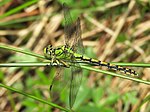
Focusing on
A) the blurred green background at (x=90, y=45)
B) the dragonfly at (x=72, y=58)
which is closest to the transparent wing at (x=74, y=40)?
the dragonfly at (x=72, y=58)

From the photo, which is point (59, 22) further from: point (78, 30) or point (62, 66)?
point (62, 66)

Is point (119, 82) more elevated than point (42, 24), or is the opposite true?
point (42, 24)

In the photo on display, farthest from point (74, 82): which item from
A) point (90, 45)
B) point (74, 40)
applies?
point (90, 45)

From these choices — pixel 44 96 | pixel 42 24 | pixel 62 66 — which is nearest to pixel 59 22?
pixel 42 24

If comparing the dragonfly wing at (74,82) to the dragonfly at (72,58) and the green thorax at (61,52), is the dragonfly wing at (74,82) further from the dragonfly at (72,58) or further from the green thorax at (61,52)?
the green thorax at (61,52)

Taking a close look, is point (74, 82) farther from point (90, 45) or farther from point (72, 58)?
point (90, 45)

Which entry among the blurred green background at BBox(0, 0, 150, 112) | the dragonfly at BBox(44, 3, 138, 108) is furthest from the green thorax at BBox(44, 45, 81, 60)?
the blurred green background at BBox(0, 0, 150, 112)

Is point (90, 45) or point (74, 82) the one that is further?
point (90, 45)
